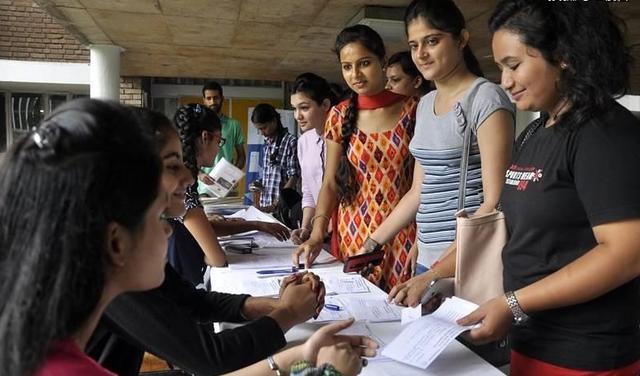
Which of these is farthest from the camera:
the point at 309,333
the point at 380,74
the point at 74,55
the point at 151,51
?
the point at 74,55

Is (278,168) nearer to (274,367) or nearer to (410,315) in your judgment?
(410,315)

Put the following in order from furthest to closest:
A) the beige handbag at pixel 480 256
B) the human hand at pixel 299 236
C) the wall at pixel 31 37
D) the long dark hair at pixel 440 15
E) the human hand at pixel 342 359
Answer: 1. the wall at pixel 31 37
2. the human hand at pixel 299 236
3. the long dark hair at pixel 440 15
4. the beige handbag at pixel 480 256
5. the human hand at pixel 342 359

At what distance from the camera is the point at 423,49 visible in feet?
5.36

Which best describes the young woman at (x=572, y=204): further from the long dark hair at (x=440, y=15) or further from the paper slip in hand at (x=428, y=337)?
the long dark hair at (x=440, y=15)

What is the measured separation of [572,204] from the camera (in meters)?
0.99

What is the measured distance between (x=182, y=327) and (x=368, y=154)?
1129 millimetres

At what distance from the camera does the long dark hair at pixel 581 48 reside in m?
1.00

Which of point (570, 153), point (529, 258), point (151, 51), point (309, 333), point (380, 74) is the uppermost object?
point (151, 51)

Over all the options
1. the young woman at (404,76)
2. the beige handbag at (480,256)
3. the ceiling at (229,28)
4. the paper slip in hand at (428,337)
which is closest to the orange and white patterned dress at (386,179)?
the beige handbag at (480,256)

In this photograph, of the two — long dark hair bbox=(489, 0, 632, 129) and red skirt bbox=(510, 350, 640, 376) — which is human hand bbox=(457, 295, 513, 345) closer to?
red skirt bbox=(510, 350, 640, 376)

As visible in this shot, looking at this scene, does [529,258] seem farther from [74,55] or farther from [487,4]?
[74,55]

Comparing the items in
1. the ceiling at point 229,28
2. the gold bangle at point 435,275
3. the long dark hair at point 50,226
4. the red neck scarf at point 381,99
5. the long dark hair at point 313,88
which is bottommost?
the gold bangle at point 435,275

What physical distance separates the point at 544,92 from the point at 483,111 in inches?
15.7

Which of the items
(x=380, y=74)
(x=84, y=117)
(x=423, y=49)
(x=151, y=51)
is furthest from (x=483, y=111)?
(x=151, y=51)
